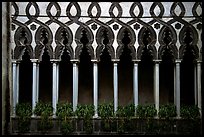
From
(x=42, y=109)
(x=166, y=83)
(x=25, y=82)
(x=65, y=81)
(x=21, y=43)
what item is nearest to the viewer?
(x=42, y=109)

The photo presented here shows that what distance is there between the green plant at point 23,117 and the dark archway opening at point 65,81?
109 inches

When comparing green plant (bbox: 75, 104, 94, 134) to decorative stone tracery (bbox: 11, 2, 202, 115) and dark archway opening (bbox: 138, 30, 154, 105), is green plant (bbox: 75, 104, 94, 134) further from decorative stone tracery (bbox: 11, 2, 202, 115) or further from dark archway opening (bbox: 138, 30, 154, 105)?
dark archway opening (bbox: 138, 30, 154, 105)

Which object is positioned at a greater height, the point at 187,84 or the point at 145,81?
the point at 145,81

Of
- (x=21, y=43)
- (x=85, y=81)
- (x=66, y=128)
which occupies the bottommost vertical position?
(x=66, y=128)

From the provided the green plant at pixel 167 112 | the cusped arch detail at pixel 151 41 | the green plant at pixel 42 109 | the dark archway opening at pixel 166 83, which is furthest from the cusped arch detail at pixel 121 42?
the green plant at pixel 42 109

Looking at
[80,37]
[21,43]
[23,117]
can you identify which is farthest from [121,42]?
[23,117]

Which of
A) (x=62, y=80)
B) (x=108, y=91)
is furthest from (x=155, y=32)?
(x=62, y=80)

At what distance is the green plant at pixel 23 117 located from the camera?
12438mm

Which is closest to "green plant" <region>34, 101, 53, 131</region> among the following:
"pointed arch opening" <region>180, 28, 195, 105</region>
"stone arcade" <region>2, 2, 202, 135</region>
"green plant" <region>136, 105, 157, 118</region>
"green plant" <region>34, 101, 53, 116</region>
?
"green plant" <region>34, 101, 53, 116</region>

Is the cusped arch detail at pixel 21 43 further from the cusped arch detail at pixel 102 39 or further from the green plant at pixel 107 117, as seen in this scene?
the green plant at pixel 107 117

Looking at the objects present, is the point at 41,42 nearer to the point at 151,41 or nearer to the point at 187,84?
Result: the point at 151,41

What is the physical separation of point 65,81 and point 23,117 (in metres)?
3.39

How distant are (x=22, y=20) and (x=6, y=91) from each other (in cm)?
263

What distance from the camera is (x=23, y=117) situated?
12.5 meters
